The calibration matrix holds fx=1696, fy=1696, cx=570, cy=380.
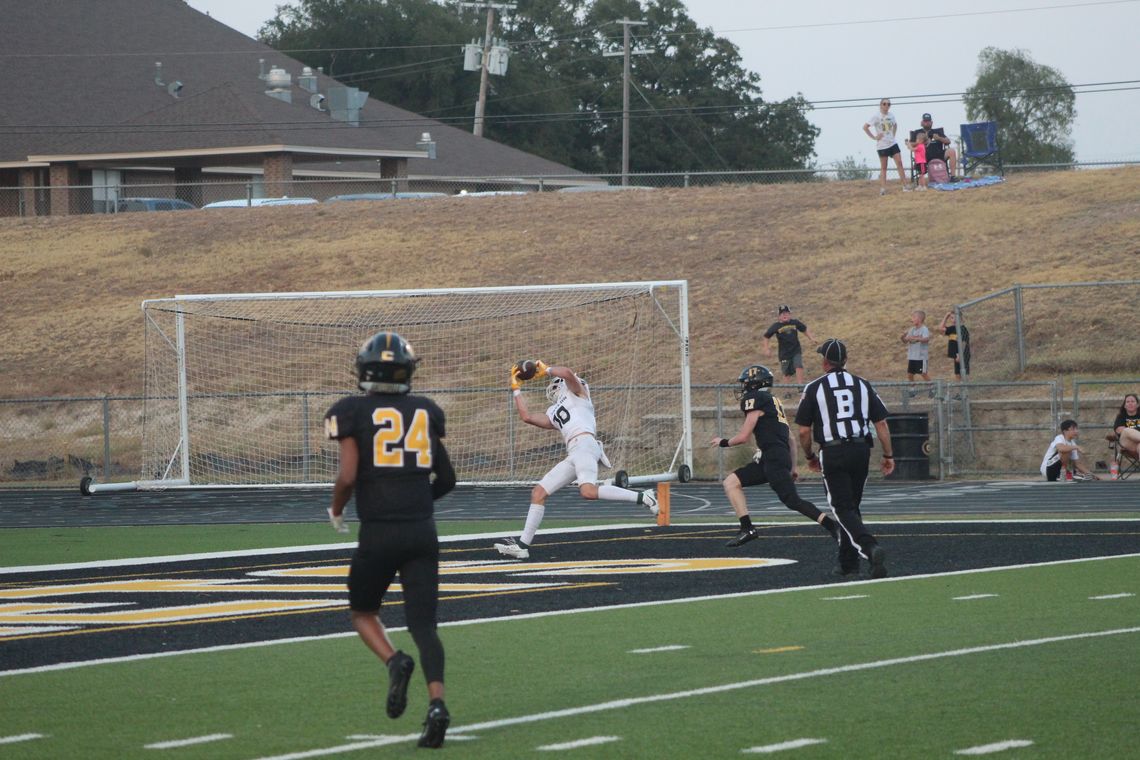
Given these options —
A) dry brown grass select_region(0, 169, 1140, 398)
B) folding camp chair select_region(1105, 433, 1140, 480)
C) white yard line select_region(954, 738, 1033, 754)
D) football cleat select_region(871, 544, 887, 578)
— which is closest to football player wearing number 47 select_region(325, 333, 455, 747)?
white yard line select_region(954, 738, 1033, 754)

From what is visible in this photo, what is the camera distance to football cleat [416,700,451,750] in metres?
7.05

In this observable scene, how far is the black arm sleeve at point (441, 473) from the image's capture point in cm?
755

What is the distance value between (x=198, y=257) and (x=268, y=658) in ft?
132

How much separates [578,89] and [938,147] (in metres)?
39.5

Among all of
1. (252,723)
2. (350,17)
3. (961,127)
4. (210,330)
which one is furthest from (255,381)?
(350,17)

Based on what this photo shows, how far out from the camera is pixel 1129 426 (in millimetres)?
25953

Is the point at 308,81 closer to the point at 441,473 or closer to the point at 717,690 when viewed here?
the point at 717,690

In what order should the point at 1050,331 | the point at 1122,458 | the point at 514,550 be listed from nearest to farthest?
1. the point at 514,550
2. the point at 1122,458
3. the point at 1050,331

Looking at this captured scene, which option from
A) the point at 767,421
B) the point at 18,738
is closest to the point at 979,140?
the point at 767,421

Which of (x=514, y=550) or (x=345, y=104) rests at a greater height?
(x=345, y=104)

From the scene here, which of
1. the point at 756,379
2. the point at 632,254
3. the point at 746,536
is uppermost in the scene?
the point at 632,254

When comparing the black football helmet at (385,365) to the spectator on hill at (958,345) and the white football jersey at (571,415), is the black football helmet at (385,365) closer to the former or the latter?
the white football jersey at (571,415)

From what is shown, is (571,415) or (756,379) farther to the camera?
(571,415)

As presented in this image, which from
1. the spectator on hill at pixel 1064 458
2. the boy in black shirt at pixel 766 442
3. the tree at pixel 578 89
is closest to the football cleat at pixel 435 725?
the boy in black shirt at pixel 766 442
